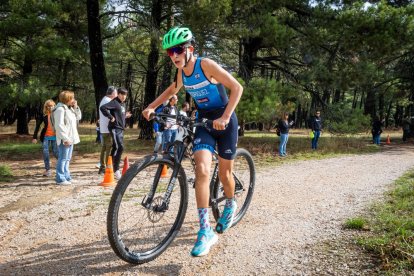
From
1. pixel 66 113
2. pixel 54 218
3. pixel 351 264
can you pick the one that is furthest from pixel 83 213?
pixel 351 264

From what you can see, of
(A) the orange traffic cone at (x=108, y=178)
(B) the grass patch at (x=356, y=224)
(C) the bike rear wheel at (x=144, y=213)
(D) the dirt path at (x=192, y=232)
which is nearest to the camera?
(C) the bike rear wheel at (x=144, y=213)

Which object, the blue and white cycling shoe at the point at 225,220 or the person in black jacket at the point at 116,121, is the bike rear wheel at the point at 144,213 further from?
the person in black jacket at the point at 116,121

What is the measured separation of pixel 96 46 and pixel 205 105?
12214 mm

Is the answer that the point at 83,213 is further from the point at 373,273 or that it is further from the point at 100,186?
the point at 373,273

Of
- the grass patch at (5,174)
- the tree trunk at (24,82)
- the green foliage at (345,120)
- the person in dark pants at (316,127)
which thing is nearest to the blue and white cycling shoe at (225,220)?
the grass patch at (5,174)

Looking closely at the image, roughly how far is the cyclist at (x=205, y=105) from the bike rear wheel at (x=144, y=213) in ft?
1.10

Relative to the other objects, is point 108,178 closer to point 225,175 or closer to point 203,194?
point 225,175

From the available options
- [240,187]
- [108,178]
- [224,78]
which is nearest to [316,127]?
[108,178]

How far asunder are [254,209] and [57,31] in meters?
17.4

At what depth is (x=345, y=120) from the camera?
17000 mm

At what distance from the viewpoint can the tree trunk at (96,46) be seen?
1424 cm

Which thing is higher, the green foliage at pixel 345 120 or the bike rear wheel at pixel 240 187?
the green foliage at pixel 345 120

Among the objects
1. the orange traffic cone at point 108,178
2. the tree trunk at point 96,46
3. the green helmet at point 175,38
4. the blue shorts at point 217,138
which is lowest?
the orange traffic cone at point 108,178

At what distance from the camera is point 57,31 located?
62.0 ft
